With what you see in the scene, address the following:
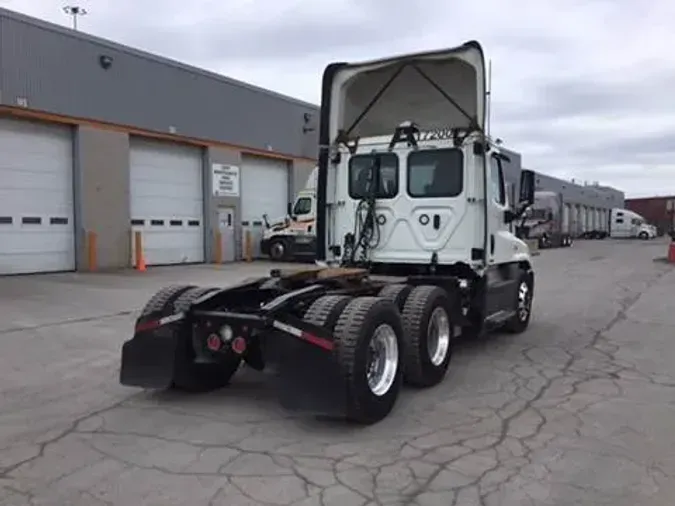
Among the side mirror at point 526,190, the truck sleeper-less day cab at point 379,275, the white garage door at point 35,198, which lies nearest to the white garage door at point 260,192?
the white garage door at point 35,198

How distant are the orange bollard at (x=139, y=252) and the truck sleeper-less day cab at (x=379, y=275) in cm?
1376

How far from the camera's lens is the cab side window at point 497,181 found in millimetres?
8656

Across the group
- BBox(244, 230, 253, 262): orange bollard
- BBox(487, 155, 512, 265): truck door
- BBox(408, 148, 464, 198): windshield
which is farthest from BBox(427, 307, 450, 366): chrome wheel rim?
BBox(244, 230, 253, 262): orange bollard

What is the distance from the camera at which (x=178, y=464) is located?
463cm

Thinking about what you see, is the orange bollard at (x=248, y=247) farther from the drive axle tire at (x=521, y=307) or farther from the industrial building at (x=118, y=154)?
the drive axle tire at (x=521, y=307)

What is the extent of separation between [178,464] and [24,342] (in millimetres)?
5409

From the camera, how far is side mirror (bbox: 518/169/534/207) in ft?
31.3

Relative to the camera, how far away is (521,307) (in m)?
10.2

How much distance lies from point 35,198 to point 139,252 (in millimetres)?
3889

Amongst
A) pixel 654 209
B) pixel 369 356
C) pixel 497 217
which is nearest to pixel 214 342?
pixel 369 356

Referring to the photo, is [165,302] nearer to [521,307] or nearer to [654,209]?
[521,307]

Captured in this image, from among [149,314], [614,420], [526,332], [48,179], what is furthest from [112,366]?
[48,179]

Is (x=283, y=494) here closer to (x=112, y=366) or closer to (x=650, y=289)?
(x=112, y=366)

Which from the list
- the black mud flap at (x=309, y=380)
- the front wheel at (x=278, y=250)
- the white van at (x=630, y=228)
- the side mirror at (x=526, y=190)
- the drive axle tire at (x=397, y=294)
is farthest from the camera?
the white van at (x=630, y=228)
